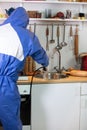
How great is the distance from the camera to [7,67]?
227 cm

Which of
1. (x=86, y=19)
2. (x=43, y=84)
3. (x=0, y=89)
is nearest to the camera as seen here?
(x=0, y=89)

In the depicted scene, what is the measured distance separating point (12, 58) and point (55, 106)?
0.93 m

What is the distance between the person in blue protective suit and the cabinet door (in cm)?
52

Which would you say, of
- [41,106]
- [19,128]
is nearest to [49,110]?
[41,106]

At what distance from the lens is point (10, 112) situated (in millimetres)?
2322

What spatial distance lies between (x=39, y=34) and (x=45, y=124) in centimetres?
120

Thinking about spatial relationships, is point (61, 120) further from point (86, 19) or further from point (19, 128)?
point (86, 19)

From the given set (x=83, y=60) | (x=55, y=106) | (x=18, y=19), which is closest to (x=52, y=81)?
(x=55, y=106)


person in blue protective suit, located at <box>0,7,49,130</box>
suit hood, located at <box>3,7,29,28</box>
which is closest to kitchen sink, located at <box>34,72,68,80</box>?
person in blue protective suit, located at <box>0,7,49,130</box>

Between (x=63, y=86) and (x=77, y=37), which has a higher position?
(x=77, y=37)

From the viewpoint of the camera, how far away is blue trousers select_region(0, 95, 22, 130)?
7.47ft

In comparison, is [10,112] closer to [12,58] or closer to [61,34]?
[12,58]

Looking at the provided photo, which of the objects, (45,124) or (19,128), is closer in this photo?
(19,128)

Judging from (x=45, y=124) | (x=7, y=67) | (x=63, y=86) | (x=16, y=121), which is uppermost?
(x=7, y=67)
